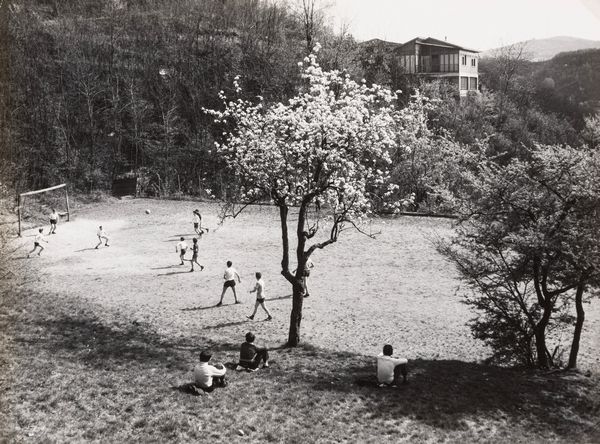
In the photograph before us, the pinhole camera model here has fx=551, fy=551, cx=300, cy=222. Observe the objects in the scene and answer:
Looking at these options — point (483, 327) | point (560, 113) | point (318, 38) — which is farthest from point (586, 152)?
point (560, 113)

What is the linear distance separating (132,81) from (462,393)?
5813cm

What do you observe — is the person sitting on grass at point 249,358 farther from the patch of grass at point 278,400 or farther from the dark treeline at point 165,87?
the dark treeline at point 165,87

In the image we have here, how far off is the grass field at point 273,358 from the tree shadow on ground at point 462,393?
48mm

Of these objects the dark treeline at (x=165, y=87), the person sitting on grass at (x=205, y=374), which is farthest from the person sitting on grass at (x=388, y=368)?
the dark treeline at (x=165, y=87)

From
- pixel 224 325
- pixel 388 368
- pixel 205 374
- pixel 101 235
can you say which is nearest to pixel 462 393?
pixel 388 368

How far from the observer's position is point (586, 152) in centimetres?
1401

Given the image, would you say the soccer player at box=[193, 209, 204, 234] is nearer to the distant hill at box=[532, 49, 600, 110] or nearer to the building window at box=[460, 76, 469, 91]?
the building window at box=[460, 76, 469, 91]

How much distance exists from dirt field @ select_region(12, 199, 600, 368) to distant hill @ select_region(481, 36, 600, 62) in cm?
8421

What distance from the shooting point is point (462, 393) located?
12383 mm

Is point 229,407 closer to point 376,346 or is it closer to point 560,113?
point 376,346

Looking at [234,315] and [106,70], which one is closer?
[234,315]

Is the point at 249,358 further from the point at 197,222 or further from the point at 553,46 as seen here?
the point at 553,46

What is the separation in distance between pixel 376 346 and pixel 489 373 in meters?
3.55

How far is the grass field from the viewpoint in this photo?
412 inches
